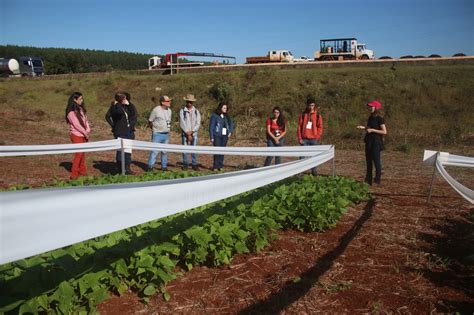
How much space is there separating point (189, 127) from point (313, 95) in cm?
1946

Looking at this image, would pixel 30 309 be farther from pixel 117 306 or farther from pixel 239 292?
pixel 239 292

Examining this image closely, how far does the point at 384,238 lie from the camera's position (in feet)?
17.4

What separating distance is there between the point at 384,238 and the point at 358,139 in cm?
1604

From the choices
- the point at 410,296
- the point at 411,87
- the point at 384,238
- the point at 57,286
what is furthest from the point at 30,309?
the point at 411,87

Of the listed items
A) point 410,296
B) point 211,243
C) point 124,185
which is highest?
point 124,185

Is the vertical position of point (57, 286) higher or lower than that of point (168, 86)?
lower

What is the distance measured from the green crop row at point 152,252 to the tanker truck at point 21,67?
5886 centimetres

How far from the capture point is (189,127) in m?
11.2

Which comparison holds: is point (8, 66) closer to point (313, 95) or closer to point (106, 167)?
point (313, 95)

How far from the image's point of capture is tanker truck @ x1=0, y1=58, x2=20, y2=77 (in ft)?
180

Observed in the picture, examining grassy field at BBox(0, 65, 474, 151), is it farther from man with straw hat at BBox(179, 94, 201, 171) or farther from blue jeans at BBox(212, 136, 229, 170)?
man with straw hat at BBox(179, 94, 201, 171)

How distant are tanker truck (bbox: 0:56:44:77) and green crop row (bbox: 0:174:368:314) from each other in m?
58.9

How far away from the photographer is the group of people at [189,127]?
913cm

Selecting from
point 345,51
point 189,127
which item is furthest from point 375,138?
point 345,51
